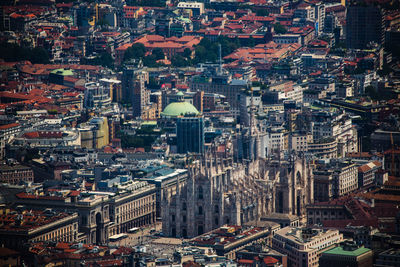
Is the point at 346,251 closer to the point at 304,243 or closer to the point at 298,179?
the point at 304,243

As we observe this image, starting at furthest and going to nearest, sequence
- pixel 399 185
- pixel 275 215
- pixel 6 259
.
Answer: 1. pixel 399 185
2. pixel 275 215
3. pixel 6 259

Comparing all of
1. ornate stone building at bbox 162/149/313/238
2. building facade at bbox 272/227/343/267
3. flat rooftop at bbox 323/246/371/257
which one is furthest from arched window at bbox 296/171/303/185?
flat rooftop at bbox 323/246/371/257

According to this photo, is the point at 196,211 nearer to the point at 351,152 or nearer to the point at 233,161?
the point at 233,161

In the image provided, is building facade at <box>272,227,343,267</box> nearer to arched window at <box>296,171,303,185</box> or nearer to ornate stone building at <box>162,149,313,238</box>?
ornate stone building at <box>162,149,313,238</box>

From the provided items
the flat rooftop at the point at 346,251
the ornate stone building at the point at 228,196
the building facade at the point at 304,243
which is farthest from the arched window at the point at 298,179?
the flat rooftop at the point at 346,251

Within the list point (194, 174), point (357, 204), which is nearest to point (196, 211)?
point (194, 174)

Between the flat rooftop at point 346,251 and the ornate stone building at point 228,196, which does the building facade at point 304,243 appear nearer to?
the flat rooftop at point 346,251

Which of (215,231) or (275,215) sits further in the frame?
(275,215)

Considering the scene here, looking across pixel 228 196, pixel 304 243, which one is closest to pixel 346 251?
pixel 304 243
